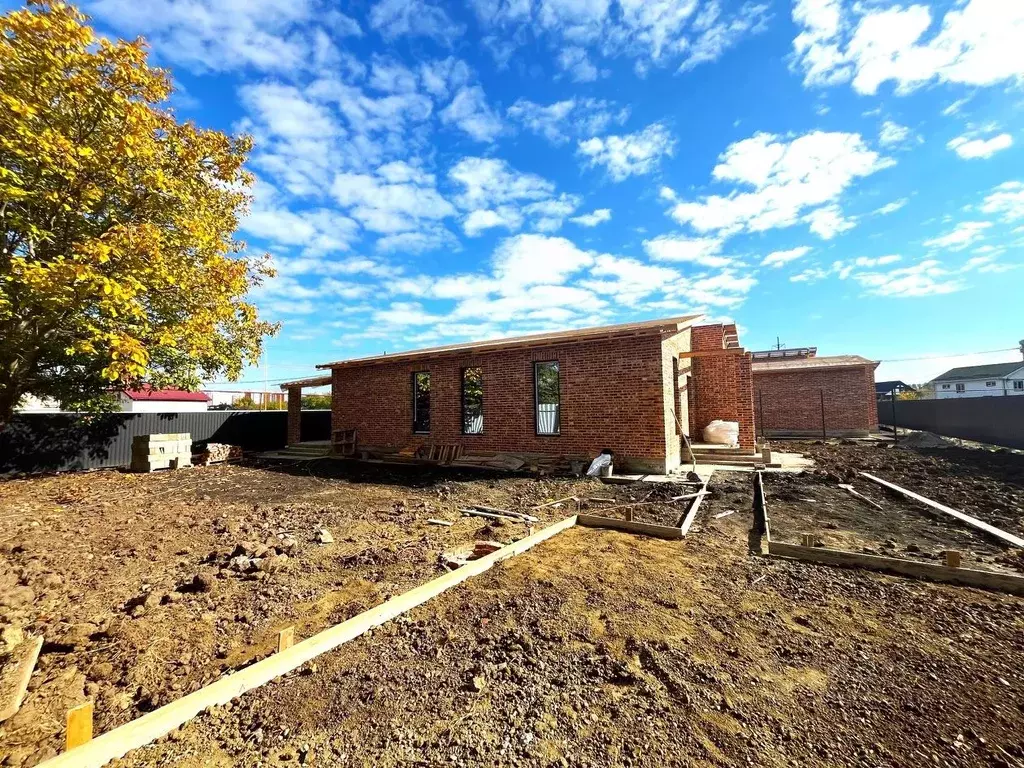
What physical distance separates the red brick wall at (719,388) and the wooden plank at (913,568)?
923 cm

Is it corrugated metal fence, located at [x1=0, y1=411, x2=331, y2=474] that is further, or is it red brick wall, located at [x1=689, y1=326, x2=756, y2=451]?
red brick wall, located at [x1=689, y1=326, x2=756, y2=451]

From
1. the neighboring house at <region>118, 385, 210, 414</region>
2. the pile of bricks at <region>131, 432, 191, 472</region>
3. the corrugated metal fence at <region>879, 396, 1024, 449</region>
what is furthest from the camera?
the neighboring house at <region>118, 385, 210, 414</region>

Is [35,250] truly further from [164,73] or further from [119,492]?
[119,492]

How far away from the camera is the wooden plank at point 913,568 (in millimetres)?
4035

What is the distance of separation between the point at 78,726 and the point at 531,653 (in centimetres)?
248

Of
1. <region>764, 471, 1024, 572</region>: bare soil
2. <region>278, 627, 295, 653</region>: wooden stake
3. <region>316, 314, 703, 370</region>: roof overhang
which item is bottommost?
<region>764, 471, 1024, 572</region>: bare soil

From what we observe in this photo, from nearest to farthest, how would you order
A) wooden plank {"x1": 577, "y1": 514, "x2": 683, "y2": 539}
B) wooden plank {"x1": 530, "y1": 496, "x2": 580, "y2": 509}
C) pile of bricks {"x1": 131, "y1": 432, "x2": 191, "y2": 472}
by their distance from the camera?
wooden plank {"x1": 577, "y1": 514, "x2": 683, "y2": 539} < wooden plank {"x1": 530, "y1": 496, "x2": 580, "y2": 509} < pile of bricks {"x1": 131, "y1": 432, "x2": 191, "y2": 472}

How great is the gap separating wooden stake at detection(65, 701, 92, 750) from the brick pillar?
18223 mm

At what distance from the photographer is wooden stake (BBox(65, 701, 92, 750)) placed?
6.43ft

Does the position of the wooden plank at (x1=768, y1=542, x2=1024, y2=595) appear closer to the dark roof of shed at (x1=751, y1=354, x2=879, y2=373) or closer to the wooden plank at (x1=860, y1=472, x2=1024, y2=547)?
the wooden plank at (x1=860, y1=472, x2=1024, y2=547)

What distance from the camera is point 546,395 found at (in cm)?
1262

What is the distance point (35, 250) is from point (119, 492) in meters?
5.31

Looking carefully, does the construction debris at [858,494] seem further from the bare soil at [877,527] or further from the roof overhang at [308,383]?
the roof overhang at [308,383]

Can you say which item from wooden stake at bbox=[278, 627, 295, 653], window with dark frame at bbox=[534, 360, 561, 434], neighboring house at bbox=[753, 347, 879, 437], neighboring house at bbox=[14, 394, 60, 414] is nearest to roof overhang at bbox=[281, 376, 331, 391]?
neighboring house at bbox=[14, 394, 60, 414]
